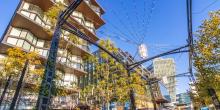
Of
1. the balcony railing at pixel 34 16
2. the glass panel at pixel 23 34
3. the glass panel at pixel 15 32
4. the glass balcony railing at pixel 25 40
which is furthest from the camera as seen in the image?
the balcony railing at pixel 34 16

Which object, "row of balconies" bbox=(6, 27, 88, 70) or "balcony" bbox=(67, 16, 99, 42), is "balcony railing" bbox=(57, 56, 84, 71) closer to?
"row of balconies" bbox=(6, 27, 88, 70)

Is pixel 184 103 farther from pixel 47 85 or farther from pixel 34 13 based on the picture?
pixel 47 85

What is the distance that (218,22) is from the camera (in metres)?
13.1

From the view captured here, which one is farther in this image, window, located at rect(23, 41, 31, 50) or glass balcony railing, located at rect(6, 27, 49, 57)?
window, located at rect(23, 41, 31, 50)

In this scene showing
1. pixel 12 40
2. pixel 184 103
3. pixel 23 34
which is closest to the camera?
pixel 12 40

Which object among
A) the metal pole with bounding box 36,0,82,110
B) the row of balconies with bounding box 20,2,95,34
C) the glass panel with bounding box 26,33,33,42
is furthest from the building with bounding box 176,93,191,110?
the metal pole with bounding box 36,0,82,110

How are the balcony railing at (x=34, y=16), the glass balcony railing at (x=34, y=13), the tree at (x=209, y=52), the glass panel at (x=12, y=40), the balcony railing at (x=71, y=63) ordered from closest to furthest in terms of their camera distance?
1. the tree at (x=209, y=52)
2. the glass panel at (x=12, y=40)
3. the balcony railing at (x=34, y=16)
4. the glass balcony railing at (x=34, y=13)
5. the balcony railing at (x=71, y=63)

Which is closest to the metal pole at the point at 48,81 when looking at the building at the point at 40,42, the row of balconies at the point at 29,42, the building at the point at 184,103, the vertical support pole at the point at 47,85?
the vertical support pole at the point at 47,85

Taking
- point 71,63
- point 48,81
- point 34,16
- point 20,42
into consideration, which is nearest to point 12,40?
point 20,42

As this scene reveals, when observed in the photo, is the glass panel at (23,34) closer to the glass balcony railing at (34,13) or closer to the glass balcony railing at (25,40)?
the glass balcony railing at (25,40)

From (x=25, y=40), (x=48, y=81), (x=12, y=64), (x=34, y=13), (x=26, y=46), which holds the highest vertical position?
(x=34, y=13)

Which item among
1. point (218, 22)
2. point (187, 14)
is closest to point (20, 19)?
point (187, 14)

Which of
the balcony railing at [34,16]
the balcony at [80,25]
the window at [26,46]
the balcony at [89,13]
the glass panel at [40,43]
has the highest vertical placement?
the balcony at [89,13]

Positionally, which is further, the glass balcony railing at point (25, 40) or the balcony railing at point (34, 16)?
the balcony railing at point (34, 16)
